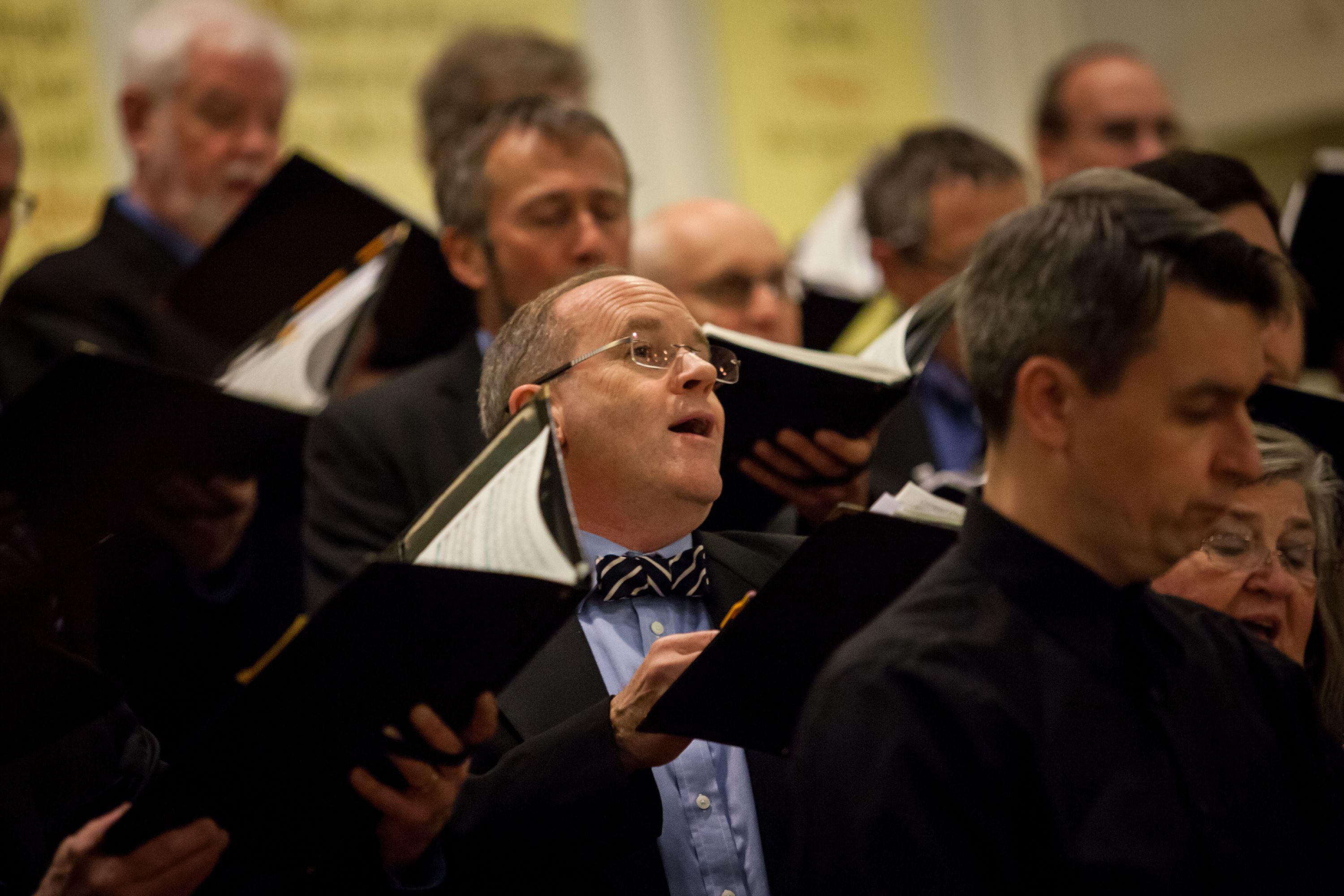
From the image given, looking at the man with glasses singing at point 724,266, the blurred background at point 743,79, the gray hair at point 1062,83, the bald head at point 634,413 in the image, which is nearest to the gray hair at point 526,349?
the bald head at point 634,413

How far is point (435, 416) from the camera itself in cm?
252

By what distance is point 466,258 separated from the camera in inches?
107

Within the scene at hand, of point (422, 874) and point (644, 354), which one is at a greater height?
point (644, 354)

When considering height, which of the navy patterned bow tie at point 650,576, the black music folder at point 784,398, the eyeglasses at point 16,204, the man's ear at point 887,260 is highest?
the eyeglasses at point 16,204

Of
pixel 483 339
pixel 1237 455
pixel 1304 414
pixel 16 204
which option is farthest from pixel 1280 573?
pixel 16 204

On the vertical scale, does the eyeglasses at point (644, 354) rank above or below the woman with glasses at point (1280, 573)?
above

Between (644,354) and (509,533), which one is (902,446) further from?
(509,533)

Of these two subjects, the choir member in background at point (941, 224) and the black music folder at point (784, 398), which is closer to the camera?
the black music folder at point (784, 398)

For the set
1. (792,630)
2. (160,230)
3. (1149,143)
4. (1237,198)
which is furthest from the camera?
(1149,143)

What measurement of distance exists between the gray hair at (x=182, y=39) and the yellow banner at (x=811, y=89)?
7.04ft

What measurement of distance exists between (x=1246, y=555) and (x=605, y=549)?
0.80 metres

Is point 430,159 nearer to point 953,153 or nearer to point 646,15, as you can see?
point 953,153

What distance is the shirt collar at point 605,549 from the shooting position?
6.33 ft

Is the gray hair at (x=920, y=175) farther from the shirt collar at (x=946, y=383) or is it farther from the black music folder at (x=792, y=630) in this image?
the black music folder at (x=792, y=630)
